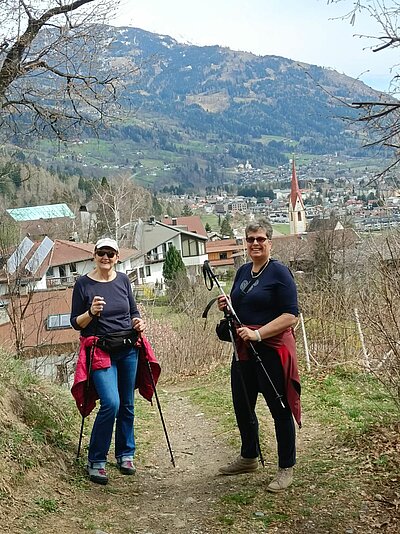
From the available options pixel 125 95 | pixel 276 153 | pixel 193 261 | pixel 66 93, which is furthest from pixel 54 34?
pixel 276 153

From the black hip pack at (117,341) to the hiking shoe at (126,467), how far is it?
972 mm

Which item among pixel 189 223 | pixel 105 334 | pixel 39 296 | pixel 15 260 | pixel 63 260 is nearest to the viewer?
pixel 105 334

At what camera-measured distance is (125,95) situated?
24.4 feet

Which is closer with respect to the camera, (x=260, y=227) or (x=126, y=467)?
(x=260, y=227)

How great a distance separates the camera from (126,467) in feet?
17.9

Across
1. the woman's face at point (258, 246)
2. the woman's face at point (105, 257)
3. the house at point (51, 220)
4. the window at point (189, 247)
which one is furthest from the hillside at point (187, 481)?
the window at point (189, 247)

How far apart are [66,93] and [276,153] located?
127947 mm

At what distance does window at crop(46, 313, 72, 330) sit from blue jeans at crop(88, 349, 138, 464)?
15.8 meters

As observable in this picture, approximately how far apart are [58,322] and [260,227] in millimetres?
17292

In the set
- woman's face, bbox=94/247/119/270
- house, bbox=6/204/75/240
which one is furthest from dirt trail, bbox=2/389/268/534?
house, bbox=6/204/75/240

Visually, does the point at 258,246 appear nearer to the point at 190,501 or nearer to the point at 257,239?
the point at 257,239

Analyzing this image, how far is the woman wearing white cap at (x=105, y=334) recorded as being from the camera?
16.7 feet

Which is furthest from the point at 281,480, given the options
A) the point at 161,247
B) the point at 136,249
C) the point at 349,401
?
the point at 161,247

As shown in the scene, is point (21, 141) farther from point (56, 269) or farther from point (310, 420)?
point (56, 269)
